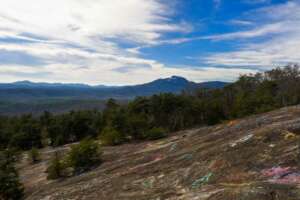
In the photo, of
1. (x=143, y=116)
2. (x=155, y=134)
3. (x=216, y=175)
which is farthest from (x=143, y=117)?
(x=216, y=175)

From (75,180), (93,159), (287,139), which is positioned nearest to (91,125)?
(93,159)

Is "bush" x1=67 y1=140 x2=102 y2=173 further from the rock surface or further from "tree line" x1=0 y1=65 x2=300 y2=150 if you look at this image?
"tree line" x1=0 y1=65 x2=300 y2=150

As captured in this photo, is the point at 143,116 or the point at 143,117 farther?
the point at 143,116

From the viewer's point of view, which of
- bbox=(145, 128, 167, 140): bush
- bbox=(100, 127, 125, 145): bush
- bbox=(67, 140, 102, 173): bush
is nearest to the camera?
bbox=(67, 140, 102, 173): bush

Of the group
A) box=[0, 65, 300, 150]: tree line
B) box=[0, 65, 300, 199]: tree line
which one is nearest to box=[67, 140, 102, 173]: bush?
box=[0, 65, 300, 199]: tree line

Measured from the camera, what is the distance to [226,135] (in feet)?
79.7

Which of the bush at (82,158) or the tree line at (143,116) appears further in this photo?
the tree line at (143,116)

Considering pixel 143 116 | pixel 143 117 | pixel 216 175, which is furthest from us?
pixel 143 116

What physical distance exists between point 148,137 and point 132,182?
113ft

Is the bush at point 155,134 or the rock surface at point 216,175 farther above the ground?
the rock surface at point 216,175

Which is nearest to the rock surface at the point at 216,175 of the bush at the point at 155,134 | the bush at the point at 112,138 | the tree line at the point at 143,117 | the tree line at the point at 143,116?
the bush at the point at 112,138

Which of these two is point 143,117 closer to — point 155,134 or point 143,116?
point 143,116

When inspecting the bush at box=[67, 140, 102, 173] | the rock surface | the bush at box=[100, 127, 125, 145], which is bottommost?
the bush at box=[100, 127, 125, 145]

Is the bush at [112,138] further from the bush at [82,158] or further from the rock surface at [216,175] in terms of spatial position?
the rock surface at [216,175]
